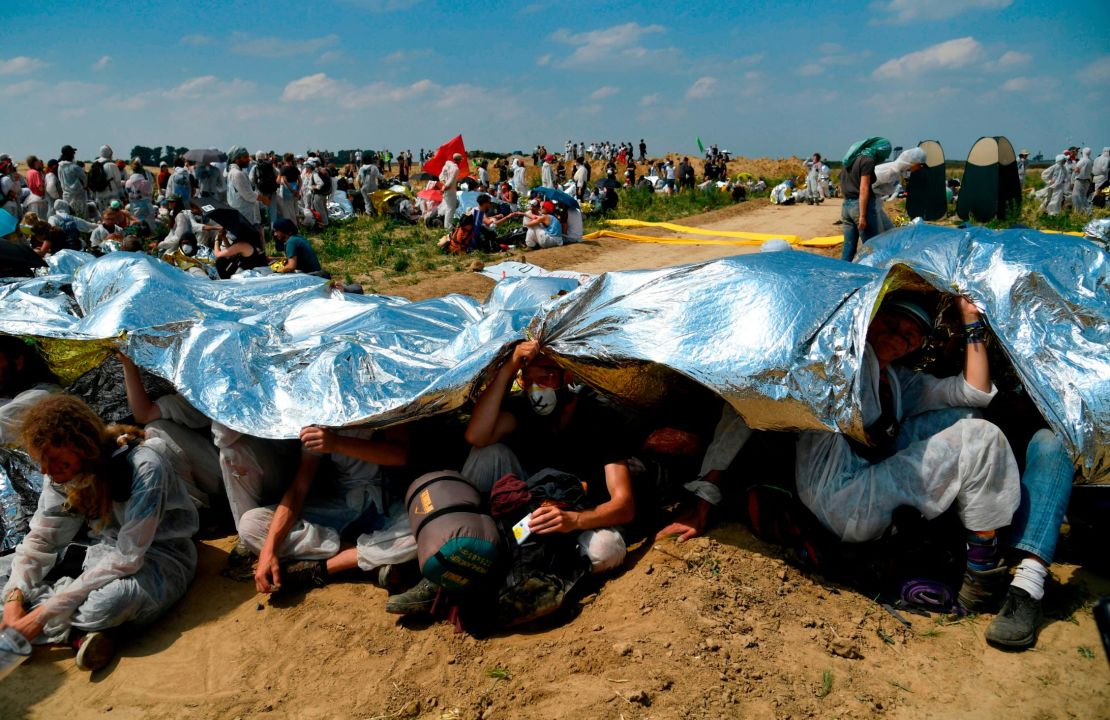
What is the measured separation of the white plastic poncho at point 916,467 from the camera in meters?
2.73

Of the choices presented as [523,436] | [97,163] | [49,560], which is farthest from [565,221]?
[49,560]

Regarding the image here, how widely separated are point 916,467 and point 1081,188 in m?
16.3

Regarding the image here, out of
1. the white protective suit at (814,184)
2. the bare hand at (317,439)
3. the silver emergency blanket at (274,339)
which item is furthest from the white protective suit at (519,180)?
the bare hand at (317,439)

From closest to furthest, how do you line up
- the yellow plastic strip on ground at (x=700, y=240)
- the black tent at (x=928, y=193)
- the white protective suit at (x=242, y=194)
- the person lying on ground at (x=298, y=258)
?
the person lying on ground at (x=298, y=258) → the white protective suit at (x=242, y=194) → the yellow plastic strip on ground at (x=700, y=240) → the black tent at (x=928, y=193)

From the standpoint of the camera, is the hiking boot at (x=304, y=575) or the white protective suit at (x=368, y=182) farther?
the white protective suit at (x=368, y=182)

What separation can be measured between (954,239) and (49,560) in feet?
14.3

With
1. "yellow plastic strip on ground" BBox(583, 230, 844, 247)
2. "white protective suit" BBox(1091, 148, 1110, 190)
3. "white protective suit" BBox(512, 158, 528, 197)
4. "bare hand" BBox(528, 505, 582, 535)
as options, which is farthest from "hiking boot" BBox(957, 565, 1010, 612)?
"white protective suit" BBox(512, 158, 528, 197)

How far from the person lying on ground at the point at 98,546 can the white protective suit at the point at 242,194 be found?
27.8 ft

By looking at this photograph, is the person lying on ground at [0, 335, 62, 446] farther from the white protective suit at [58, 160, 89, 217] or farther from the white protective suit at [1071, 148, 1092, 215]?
the white protective suit at [1071, 148, 1092, 215]

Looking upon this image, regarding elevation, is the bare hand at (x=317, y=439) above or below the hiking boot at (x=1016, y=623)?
above

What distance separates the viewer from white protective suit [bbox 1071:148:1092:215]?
15.0 m

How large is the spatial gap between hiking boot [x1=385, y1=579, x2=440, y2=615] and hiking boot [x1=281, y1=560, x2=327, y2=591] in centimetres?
49

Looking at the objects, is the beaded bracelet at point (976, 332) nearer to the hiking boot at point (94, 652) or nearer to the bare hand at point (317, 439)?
the bare hand at point (317, 439)

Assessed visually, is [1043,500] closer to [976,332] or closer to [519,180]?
[976,332]
